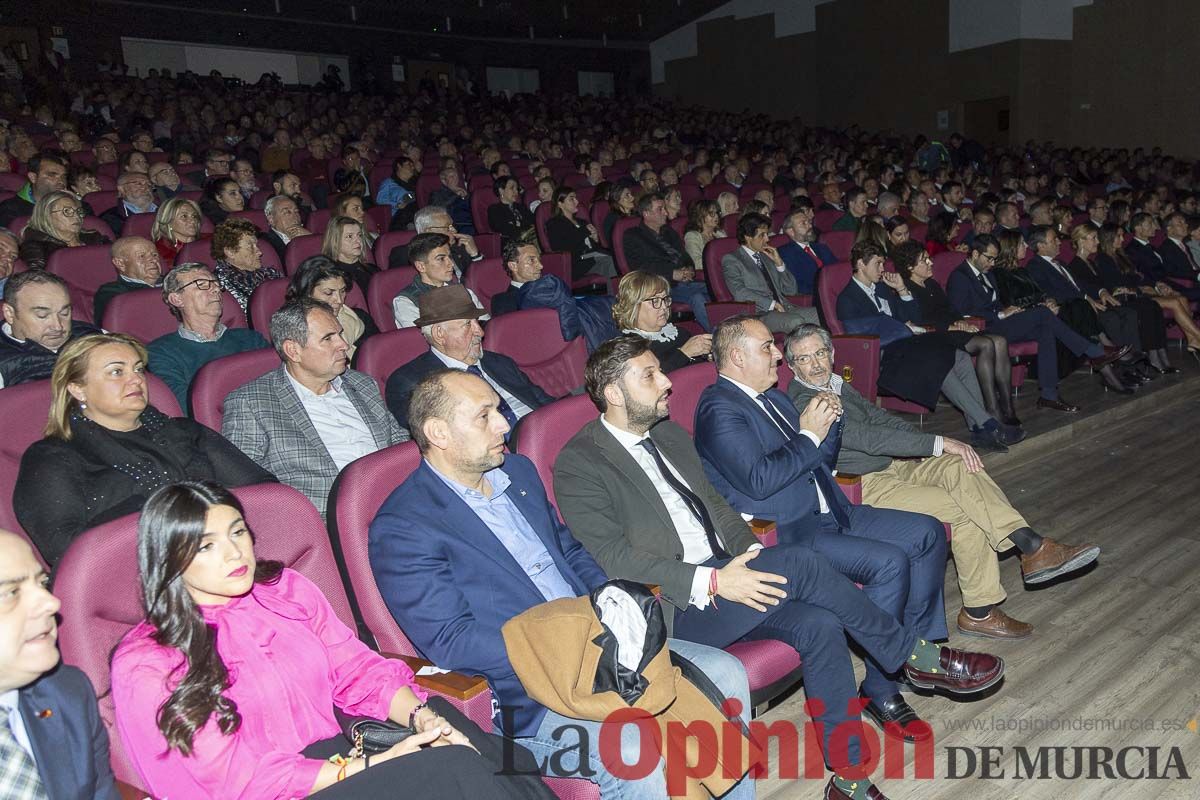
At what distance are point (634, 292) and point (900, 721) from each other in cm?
155

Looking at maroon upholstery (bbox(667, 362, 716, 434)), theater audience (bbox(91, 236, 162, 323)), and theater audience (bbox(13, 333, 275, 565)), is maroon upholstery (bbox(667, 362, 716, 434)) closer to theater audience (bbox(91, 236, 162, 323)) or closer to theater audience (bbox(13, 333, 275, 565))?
theater audience (bbox(13, 333, 275, 565))

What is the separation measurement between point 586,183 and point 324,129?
304cm

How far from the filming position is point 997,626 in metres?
2.56

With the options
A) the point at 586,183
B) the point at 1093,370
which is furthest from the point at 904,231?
the point at 586,183

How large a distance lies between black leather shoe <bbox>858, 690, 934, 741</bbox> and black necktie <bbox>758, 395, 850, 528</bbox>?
0.44 m

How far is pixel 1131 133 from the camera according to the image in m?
12.1

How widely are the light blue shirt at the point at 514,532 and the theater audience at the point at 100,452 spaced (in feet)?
1.96

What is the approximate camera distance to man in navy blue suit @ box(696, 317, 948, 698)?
223cm

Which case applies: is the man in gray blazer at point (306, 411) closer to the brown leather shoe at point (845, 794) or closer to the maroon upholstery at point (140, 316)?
the maroon upholstery at point (140, 316)

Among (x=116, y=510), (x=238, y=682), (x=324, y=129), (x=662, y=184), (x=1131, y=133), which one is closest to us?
(x=238, y=682)

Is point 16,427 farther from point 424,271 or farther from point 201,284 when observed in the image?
point 424,271

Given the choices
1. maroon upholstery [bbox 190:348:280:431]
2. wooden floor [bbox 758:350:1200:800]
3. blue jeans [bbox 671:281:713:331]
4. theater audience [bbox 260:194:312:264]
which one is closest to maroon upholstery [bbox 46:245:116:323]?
theater audience [bbox 260:194:312:264]

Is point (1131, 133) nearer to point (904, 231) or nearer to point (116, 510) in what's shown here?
point (904, 231)

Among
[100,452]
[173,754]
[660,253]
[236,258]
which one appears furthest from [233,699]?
[660,253]
